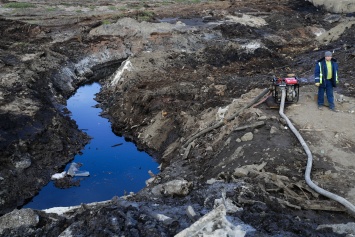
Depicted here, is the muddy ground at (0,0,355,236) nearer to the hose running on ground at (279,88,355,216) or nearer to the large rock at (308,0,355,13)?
the hose running on ground at (279,88,355,216)

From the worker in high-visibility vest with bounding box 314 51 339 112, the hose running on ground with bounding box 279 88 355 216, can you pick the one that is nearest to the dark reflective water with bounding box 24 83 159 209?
the hose running on ground with bounding box 279 88 355 216

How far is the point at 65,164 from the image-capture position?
13781mm

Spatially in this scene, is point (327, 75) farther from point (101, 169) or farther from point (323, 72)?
point (101, 169)

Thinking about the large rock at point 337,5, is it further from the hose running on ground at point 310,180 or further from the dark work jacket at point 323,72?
the hose running on ground at point 310,180

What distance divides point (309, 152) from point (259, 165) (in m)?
1.24

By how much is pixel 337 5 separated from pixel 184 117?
992 inches

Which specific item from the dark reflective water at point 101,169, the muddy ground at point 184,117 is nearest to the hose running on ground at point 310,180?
the muddy ground at point 184,117

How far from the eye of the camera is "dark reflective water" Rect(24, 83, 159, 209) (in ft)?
39.4

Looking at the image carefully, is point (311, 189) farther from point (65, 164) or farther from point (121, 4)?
point (121, 4)

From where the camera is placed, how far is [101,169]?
1362 centimetres

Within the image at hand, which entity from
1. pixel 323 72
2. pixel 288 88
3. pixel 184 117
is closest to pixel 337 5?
pixel 184 117

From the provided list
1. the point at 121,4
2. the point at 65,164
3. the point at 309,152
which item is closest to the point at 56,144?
the point at 65,164

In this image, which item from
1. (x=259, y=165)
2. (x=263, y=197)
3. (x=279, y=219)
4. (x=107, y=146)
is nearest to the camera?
(x=279, y=219)

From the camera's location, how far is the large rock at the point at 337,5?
33.0m
